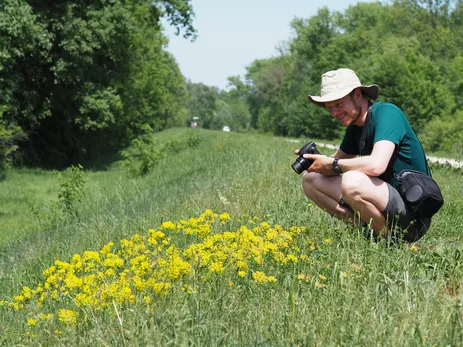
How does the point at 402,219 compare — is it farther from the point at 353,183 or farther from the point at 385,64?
the point at 385,64

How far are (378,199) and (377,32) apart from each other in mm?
72084

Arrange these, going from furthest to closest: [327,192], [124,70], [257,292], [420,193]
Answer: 1. [124,70]
2. [327,192]
3. [420,193]
4. [257,292]

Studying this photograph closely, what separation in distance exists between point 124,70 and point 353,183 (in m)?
25.4

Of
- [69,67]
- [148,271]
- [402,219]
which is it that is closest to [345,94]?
[402,219]

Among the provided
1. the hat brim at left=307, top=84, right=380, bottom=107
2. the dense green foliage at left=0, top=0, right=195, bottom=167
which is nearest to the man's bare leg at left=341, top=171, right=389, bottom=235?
the hat brim at left=307, top=84, right=380, bottom=107

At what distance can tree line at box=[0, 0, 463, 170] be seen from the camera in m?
24.5

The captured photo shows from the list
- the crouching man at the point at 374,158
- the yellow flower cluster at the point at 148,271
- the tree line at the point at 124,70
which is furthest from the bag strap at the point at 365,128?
the tree line at the point at 124,70

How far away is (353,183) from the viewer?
518 cm

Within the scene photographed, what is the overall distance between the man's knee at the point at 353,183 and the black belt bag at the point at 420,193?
1.01ft

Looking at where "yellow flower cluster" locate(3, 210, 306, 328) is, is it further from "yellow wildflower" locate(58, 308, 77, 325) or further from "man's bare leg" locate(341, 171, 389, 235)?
"man's bare leg" locate(341, 171, 389, 235)

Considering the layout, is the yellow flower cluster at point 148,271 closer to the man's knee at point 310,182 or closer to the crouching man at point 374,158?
the crouching man at point 374,158

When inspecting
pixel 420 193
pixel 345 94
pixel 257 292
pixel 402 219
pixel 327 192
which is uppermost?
pixel 345 94

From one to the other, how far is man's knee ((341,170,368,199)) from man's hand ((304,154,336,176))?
1.02ft

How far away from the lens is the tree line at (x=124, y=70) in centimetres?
2450
